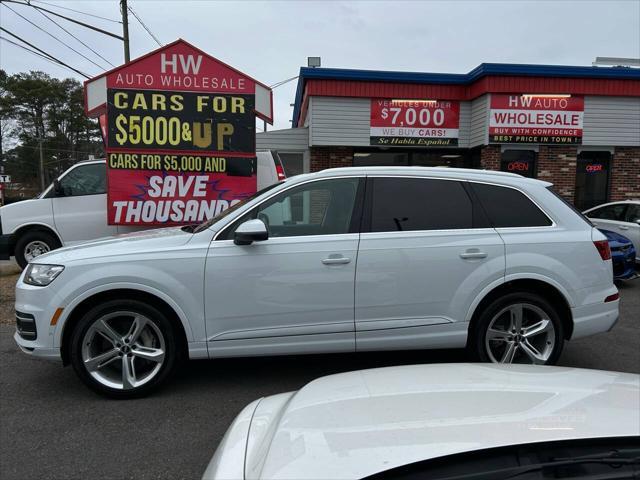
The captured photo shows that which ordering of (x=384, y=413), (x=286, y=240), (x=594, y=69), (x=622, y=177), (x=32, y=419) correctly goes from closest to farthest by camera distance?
(x=384, y=413) → (x=32, y=419) → (x=286, y=240) → (x=594, y=69) → (x=622, y=177)

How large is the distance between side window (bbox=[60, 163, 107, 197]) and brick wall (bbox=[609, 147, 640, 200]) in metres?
13.2

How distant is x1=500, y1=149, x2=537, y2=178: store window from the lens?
13193 millimetres

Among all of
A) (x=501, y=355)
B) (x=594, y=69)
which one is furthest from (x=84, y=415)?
(x=594, y=69)

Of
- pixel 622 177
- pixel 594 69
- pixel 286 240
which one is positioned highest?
pixel 594 69

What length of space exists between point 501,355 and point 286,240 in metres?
2.11

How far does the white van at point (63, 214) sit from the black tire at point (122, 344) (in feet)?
17.4

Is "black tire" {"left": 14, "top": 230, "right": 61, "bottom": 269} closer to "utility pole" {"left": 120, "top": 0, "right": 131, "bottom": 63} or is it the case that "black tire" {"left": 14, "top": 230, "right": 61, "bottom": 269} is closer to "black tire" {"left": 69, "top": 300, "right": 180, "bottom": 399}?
"black tire" {"left": 69, "top": 300, "right": 180, "bottom": 399}

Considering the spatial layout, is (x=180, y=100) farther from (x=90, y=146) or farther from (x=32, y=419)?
(x=90, y=146)

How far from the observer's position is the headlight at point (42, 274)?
12.0 ft

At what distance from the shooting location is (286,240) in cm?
380

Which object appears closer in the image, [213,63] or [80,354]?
[80,354]

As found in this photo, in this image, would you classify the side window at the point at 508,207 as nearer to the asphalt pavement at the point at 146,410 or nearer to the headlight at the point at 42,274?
the asphalt pavement at the point at 146,410

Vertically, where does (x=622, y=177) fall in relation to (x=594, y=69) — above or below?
below

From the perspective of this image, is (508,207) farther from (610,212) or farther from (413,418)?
(610,212)
